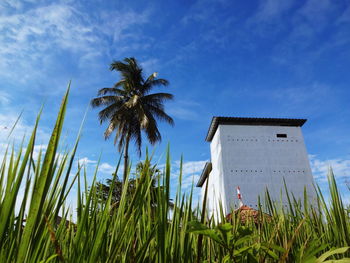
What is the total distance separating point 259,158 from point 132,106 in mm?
8250

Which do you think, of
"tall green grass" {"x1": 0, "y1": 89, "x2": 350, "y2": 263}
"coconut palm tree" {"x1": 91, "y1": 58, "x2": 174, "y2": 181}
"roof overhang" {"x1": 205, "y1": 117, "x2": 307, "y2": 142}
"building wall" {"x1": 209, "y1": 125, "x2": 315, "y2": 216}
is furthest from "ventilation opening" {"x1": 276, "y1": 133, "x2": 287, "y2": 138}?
"tall green grass" {"x1": 0, "y1": 89, "x2": 350, "y2": 263}

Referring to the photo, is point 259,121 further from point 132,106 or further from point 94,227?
point 94,227

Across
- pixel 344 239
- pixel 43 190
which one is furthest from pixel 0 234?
pixel 344 239

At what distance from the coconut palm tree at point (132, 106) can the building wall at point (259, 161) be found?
160 inches

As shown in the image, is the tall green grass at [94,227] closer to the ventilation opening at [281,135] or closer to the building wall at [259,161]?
the building wall at [259,161]

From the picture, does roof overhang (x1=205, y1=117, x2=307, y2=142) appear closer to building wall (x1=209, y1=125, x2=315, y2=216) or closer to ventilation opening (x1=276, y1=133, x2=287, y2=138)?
building wall (x1=209, y1=125, x2=315, y2=216)

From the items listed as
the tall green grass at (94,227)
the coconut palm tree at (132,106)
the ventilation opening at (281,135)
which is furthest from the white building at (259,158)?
the tall green grass at (94,227)

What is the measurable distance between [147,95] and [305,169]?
10.6 metres

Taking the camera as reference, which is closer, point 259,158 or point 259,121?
point 259,158

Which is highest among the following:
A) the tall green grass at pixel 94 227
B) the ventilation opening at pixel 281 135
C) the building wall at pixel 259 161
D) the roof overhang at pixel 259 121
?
the roof overhang at pixel 259 121

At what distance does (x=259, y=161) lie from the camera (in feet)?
48.9

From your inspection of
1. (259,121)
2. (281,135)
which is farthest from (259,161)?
(259,121)

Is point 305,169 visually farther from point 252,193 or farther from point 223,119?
point 223,119

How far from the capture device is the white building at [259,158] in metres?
14.2
